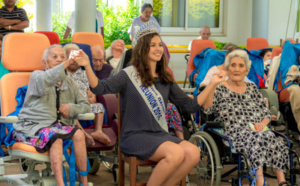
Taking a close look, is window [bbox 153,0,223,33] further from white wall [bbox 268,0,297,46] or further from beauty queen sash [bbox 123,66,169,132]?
beauty queen sash [bbox 123,66,169,132]

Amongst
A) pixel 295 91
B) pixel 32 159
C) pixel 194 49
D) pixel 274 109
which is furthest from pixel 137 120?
pixel 194 49

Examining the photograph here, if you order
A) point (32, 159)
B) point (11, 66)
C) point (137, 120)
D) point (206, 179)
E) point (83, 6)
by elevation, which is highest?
point (83, 6)

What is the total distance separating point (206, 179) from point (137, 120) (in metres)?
0.92

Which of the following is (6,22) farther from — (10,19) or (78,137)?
(78,137)

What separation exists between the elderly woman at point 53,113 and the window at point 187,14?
7.81 meters

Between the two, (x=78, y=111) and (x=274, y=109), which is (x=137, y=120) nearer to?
(x=78, y=111)

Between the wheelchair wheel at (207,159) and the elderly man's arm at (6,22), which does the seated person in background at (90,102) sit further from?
the elderly man's arm at (6,22)

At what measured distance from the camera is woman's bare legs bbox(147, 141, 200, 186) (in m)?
3.41

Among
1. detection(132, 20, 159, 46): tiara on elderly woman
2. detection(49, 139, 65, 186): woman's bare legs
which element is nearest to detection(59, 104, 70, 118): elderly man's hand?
detection(49, 139, 65, 186): woman's bare legs

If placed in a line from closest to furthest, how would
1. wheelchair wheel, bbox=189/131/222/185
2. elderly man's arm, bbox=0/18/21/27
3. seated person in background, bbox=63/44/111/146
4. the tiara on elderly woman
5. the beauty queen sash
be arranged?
the beauty queen sash
the tiara on elderly woman
wheelchair wheel, bbox=189/131/222/185
seated person in background, bbox=63/44/111/146
elderly man's arm, bbox=0/18/21/27

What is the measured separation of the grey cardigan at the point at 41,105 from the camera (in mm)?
3686

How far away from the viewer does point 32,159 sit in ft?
12.1

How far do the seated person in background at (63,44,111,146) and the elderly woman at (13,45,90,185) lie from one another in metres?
0.34

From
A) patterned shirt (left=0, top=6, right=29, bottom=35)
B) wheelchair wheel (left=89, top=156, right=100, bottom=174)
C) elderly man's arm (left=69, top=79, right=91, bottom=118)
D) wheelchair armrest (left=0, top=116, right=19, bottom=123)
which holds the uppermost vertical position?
patterned shirt (left=0, top=6, right=29, bottom=35)
